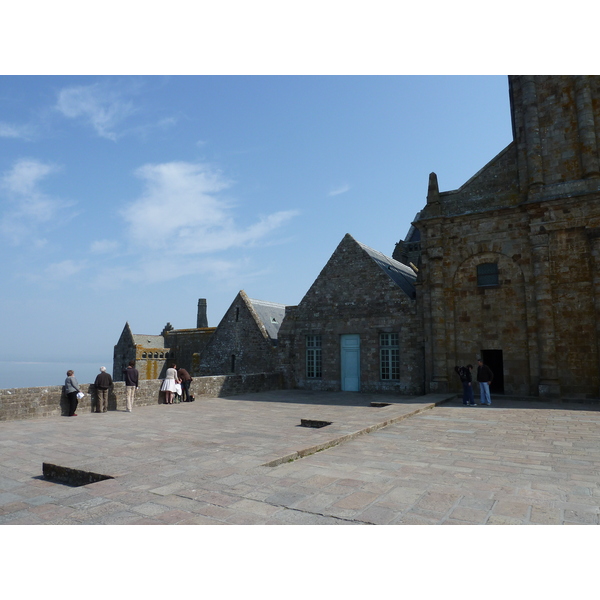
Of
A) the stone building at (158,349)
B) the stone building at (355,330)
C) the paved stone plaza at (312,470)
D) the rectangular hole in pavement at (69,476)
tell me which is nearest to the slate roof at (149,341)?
the stone building at (158,349)

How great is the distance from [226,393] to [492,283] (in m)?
11.0

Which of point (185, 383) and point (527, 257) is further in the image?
point (185, 383)

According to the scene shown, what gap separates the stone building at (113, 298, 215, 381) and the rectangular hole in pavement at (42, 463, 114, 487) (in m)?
25.7

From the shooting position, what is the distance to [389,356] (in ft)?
58.0

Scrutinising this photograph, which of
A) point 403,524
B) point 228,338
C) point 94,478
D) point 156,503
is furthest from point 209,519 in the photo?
point 228,338

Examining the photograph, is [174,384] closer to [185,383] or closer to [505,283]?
[185,383]

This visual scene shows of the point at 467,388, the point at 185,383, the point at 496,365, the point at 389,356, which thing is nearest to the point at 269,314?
the point at 389,356

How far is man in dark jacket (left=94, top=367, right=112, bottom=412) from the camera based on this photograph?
39.7 feet

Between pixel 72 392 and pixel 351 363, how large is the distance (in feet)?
36.0

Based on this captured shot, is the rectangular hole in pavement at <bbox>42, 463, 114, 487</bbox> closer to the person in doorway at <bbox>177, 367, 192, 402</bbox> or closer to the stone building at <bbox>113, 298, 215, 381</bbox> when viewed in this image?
the person in doorway at <bbox>177, 367, 192, 402</bbox>

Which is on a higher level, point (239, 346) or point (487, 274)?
point (487, 274)

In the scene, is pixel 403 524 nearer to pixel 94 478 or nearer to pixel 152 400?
pixel 94 478

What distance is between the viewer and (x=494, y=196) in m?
15.6

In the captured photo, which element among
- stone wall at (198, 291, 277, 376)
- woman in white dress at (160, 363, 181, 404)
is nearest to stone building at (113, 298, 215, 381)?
stone wall at (198, 291, 277, 376)
